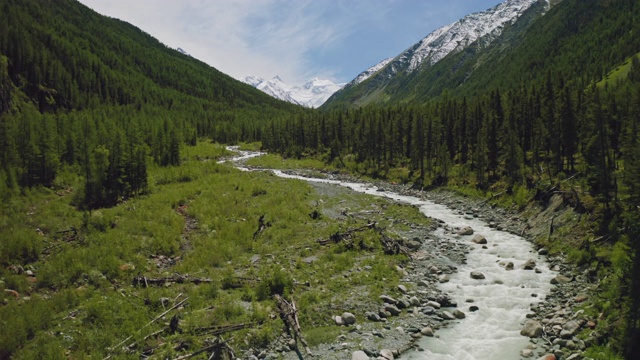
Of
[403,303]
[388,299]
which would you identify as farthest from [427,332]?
[388,299]

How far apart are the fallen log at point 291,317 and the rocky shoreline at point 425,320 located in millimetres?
393

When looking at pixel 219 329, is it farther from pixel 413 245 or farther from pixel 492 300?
pixel 413 245

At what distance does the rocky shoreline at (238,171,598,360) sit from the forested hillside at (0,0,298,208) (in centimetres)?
3220

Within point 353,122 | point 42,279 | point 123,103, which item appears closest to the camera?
point 42,279

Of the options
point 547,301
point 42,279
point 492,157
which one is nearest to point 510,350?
point 547,301

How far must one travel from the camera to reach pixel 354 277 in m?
19.8

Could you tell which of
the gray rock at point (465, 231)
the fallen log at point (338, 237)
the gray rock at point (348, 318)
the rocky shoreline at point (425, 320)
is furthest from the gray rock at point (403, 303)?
the gray rock at point (465, 231)

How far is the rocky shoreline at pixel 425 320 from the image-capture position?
1316 cm

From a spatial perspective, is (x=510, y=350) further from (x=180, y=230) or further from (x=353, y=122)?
(x=353, y=122)

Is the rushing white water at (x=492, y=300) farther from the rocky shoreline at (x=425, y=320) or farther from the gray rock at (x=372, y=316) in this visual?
the gray rock at (x=372, y=316)

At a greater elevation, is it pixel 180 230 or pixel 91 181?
pixel 91 181

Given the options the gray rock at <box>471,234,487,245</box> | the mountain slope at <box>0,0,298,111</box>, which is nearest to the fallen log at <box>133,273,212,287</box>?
the gray rock at <box>471,234,487,245</box>

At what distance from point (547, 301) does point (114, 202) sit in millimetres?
39079

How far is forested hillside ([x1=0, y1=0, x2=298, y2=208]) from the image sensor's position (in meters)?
41.7
